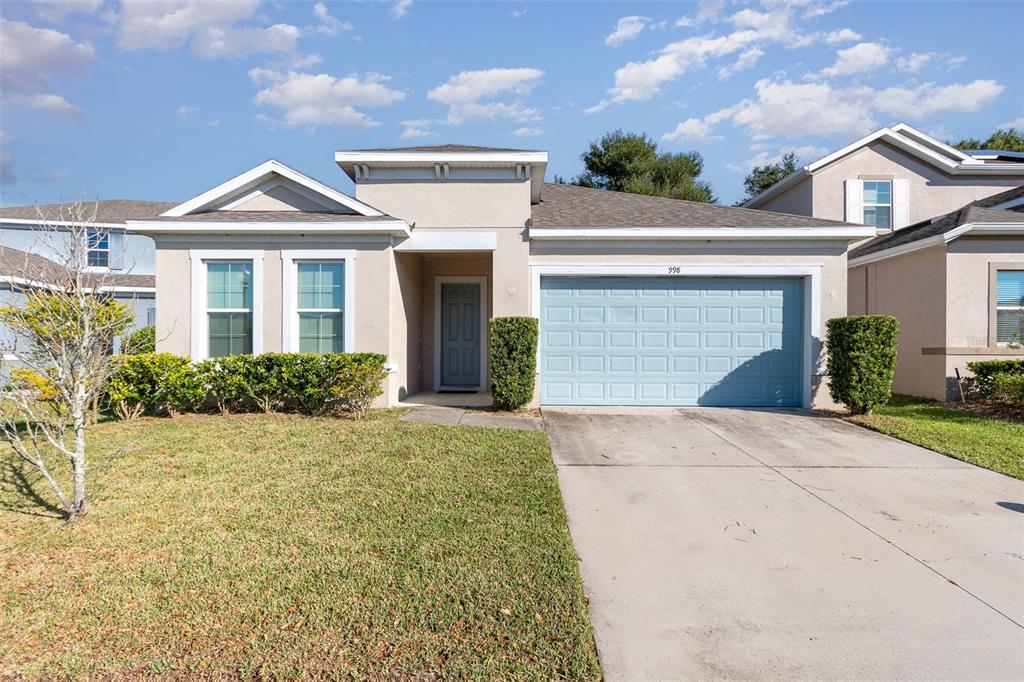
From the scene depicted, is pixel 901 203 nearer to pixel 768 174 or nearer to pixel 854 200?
pixel 854 200

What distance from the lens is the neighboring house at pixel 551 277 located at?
30.6 feet

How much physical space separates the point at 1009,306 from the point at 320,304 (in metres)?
13.5

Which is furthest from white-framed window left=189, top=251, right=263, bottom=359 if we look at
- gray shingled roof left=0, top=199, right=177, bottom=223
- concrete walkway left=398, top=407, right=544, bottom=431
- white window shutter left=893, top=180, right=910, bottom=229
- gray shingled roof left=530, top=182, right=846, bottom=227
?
white window shutter left=893, top=180, right=910, bottom=229

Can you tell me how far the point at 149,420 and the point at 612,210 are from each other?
937 centimetres

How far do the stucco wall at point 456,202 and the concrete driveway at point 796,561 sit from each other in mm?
5107

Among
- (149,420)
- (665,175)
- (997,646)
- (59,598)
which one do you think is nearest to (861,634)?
(997,646)

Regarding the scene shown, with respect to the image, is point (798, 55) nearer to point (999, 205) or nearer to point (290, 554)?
point (999, 205)

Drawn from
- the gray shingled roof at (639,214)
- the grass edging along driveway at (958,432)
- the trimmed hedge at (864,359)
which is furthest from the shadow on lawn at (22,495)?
the trimmed hedge at (864,359)

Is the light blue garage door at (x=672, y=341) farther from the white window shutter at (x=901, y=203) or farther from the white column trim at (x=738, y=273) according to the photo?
the white window shutter at (x=901, y=203)

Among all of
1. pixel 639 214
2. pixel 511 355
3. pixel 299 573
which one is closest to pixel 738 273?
pixel 639 214

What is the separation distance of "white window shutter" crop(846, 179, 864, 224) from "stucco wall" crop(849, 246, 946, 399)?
2133 millimetres

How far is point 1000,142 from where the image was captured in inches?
1104

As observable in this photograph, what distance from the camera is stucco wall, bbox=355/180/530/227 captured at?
9.97 metres

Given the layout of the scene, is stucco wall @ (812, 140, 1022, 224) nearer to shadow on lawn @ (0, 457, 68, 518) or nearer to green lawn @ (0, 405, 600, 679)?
green lawn @ (0, 405, 600, 679)
